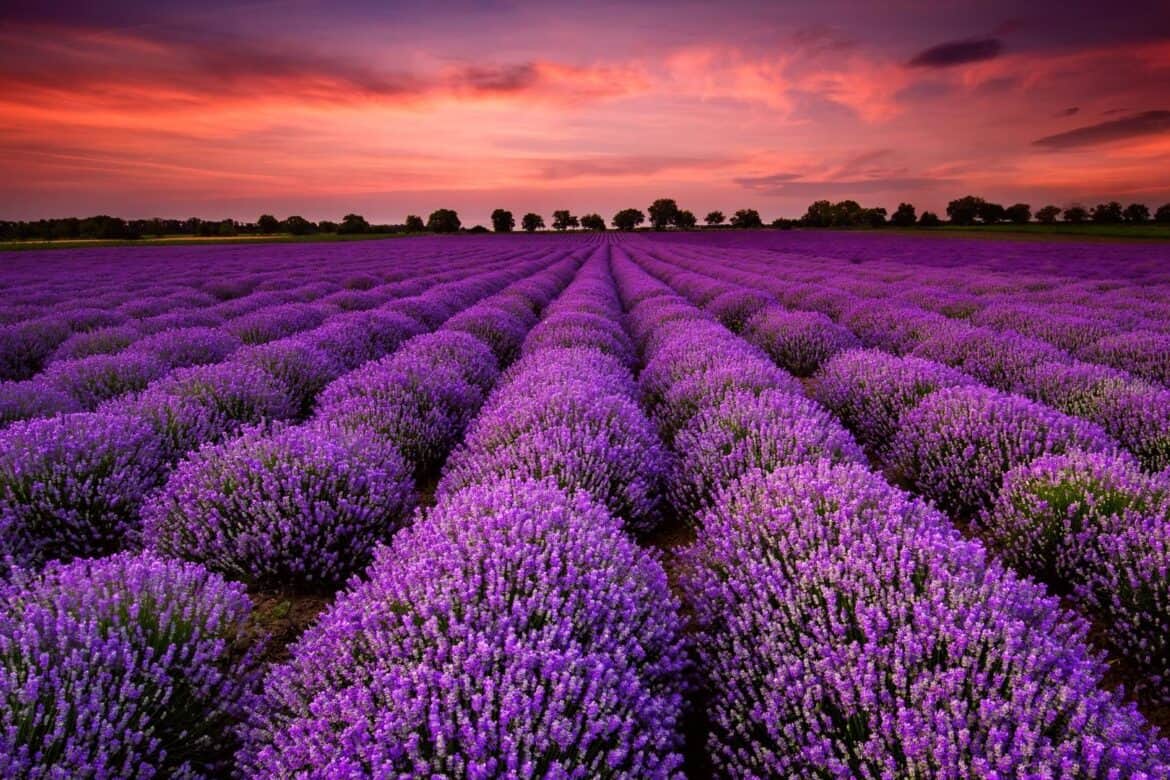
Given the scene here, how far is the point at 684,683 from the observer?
6.21 ft

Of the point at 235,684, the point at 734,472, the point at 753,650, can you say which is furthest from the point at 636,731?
the point at 734,472

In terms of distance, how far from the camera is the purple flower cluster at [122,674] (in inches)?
59.0

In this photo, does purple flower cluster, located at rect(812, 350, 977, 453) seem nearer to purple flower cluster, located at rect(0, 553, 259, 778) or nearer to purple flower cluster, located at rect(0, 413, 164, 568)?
purple flower cluster, located at rect(0, 553, 259, 778)

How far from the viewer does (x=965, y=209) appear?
66.8m

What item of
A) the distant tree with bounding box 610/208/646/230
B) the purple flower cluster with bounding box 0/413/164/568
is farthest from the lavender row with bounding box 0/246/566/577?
the distant tree with bounding box 610/208/646/230

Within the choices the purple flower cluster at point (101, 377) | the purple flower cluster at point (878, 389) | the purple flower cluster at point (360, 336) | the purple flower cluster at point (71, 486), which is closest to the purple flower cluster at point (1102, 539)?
the purple flower cluster at point (878, 389)

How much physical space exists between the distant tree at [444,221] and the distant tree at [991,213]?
65.3 m

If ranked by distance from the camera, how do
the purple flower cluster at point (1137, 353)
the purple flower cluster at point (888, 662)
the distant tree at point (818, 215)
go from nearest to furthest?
the purple flower cluster at point (888, 662), the purple flower cluster at point (1137, 353), the distant tree at point (818, 215)

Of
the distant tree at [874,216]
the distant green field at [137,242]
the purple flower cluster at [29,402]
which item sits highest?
the distant tree at [874,216]

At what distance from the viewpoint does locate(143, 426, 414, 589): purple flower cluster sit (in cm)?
289

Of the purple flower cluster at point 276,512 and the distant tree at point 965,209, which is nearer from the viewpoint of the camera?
the purple flower cluster at point 276,512

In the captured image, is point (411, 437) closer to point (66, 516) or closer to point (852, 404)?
point (66, 516)

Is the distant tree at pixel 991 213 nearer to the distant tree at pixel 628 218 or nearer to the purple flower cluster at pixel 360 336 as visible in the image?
the distant tree at pixel 628 218

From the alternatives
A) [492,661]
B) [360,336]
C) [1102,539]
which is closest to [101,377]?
[360,336]
